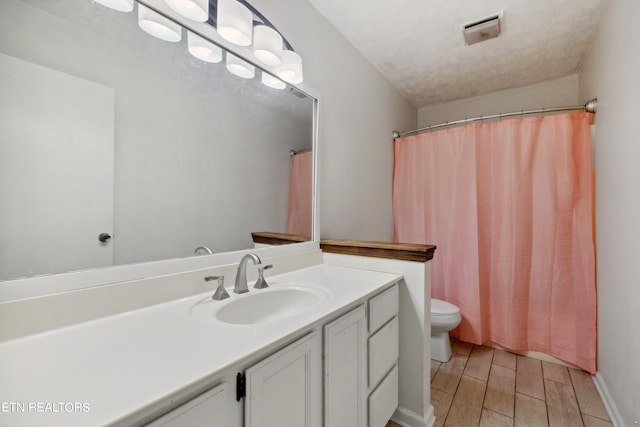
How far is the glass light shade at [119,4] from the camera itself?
849mm

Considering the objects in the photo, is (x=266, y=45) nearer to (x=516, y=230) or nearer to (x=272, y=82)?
(x=272, y=82)

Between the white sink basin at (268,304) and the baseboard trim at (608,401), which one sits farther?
the baseboard trim at (608,401)

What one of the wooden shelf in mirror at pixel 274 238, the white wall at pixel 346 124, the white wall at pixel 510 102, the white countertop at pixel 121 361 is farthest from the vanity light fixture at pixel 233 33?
the white wall at pixel 510 102

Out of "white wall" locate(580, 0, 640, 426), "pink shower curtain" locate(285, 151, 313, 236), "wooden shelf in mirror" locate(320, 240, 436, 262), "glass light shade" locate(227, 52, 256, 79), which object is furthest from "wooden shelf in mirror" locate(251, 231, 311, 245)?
"white wall" locate(580, 0, 640, 426)

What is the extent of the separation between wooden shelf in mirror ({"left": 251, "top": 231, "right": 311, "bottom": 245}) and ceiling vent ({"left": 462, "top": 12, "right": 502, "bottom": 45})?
1.70 meters

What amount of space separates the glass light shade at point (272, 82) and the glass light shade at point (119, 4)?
549 millimetres

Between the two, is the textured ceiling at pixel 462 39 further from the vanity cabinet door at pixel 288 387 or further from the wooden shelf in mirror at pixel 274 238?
the vanity cabinet door at pixel 288 387

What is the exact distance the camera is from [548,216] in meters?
1.86

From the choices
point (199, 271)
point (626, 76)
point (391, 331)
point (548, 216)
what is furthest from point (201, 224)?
point (548, 216)

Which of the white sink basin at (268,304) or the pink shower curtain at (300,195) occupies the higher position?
the pink shower curtain at (300,195)

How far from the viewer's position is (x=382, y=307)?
1.16 m

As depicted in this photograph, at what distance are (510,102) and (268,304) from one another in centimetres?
282

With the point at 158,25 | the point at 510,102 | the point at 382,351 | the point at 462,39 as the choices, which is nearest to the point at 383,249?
the point at 382,351

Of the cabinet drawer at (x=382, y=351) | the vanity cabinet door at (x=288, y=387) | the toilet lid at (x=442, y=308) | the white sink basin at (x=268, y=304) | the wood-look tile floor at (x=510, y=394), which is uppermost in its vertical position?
the white sink basin at (x=268, y=304)
